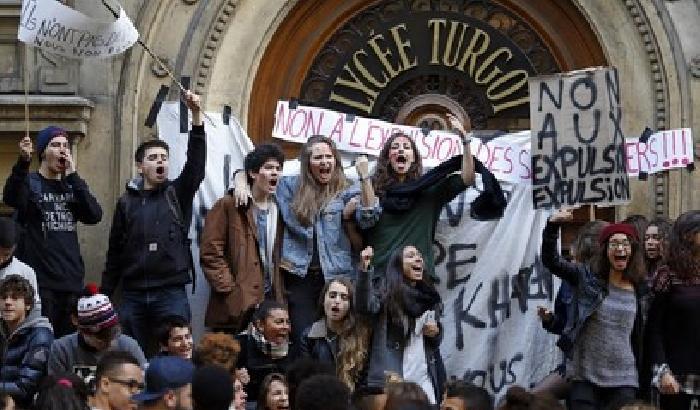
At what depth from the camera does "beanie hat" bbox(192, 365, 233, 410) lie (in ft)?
28.7

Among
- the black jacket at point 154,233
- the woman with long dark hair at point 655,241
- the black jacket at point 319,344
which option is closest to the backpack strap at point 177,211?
the black jacket at point 154,233

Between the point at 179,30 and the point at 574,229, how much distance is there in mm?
2852

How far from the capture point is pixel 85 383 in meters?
10.6

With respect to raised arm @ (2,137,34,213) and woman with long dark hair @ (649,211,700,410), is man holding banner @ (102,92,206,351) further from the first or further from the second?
woman with long dark hair @ (649,211,700,410)

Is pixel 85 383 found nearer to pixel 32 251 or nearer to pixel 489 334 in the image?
pixel 32 251

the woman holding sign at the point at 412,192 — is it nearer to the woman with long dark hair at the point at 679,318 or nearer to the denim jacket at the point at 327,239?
the denim jacket at the point at 327,239

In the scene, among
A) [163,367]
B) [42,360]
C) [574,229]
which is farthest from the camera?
[574,229]

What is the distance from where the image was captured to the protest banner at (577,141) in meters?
12.5

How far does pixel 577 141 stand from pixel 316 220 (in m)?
1.56

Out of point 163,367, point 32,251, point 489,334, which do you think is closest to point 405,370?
point 489,334

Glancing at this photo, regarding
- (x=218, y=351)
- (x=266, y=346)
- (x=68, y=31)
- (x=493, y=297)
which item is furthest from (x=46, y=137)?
(x=493, y=297)

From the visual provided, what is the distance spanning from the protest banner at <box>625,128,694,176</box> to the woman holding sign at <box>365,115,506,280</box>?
127 cm

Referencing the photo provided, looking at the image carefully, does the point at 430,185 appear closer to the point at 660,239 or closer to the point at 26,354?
the point at 660,239

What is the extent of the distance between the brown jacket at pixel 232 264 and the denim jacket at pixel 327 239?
82mm
